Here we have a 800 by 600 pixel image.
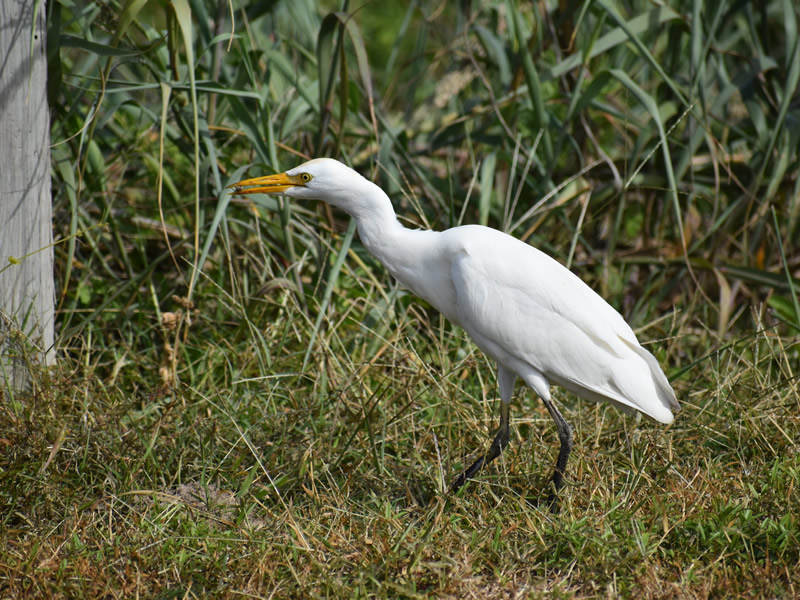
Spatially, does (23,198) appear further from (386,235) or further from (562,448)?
(562,448)

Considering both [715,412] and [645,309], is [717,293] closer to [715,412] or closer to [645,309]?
[645,309]

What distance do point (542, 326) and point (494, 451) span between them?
1.45 feet

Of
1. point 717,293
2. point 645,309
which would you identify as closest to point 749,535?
point 645,309

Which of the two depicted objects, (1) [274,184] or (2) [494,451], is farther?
(2) [494,451]

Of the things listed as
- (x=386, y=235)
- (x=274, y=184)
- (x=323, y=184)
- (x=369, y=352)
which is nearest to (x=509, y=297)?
(x=386, y=235)

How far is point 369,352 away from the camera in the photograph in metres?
3.47

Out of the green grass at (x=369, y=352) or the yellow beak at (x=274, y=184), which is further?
the yellow beak at (x=274, y=184)

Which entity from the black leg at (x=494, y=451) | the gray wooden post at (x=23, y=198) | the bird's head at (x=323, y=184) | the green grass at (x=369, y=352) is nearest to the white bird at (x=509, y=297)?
the bird's head at (x=323, y=184)

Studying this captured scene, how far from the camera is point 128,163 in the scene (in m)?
3.78

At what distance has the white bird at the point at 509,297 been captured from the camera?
2.58 m

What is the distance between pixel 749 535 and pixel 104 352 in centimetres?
230

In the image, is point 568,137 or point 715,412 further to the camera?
point 568,137

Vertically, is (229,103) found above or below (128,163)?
above

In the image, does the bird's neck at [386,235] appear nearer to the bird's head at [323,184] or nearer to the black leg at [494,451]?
the bird's head at [323,184]
